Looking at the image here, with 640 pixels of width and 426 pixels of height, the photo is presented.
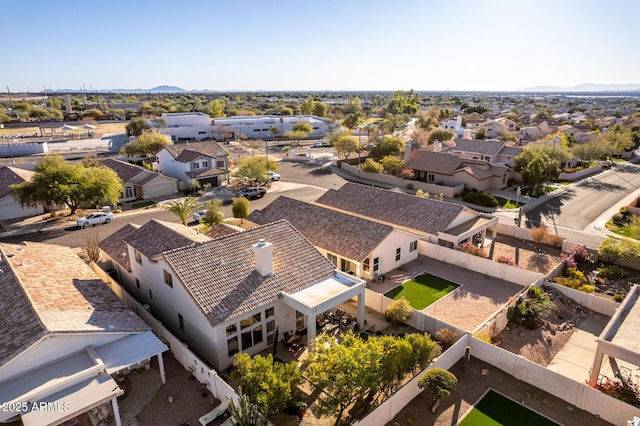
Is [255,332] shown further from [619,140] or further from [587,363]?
[619,140]

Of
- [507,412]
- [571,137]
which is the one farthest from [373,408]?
[571,137]

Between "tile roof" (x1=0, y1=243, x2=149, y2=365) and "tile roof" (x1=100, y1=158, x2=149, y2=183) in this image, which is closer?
"tile roof" (x1=0, y1=243, x2=149, y2=365)

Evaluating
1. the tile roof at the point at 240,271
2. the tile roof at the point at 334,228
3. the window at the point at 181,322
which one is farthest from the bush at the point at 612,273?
the window at the point at 181,322

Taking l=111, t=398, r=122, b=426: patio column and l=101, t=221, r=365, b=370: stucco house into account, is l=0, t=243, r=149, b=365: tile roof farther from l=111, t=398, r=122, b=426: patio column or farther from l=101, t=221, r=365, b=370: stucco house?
l=111, t=398, r=122, b=426: patio column

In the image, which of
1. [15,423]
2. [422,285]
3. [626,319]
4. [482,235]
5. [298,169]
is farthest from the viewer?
[298,169]

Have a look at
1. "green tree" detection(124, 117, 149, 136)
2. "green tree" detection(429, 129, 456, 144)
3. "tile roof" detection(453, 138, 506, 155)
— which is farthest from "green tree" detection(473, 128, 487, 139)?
"green tree" detection(124, 117, 149, 136)

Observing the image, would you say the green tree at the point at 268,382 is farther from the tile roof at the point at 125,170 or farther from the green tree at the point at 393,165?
the green tree at the point at 393,165

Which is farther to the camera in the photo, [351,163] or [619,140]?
[619,140]
